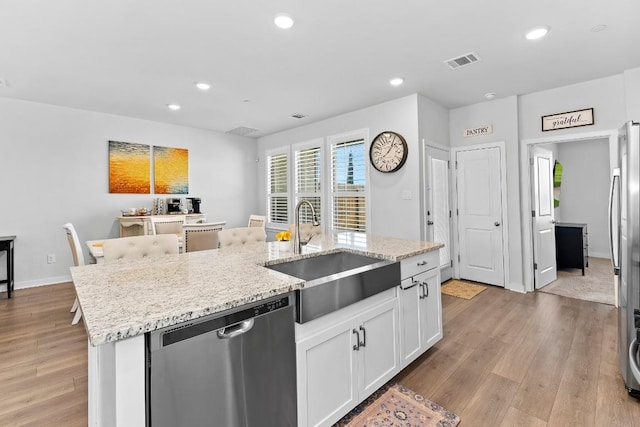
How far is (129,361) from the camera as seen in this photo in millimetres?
944

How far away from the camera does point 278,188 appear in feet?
20.8

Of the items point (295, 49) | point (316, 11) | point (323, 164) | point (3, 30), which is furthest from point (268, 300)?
point (323, 164)

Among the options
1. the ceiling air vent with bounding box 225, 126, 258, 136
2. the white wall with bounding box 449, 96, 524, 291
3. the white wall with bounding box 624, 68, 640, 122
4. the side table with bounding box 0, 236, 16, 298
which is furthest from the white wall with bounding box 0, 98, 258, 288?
the white wall with bounding box 624, 68, 640, 122

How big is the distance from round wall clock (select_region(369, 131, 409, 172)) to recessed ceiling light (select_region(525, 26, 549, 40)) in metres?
1.74

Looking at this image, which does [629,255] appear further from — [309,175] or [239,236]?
[309,175]

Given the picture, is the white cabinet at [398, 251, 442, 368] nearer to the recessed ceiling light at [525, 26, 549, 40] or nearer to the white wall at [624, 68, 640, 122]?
the recessed ceiling light at [525, 26, 549, 40]

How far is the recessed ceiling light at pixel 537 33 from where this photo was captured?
2.57 meters

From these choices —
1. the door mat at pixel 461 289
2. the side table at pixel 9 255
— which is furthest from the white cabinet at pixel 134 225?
the door mat at pixel 461 289

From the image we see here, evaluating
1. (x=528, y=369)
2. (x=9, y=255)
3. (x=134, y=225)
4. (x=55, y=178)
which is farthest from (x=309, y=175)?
(x=9, y=255)

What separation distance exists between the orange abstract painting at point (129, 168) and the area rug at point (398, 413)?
501 centimetres

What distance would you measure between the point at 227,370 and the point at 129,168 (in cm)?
510

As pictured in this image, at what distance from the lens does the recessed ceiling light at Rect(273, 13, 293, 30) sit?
7.72ft

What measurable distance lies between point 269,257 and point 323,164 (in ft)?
11.7

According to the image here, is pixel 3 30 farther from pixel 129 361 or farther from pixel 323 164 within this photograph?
pixel 323 164
